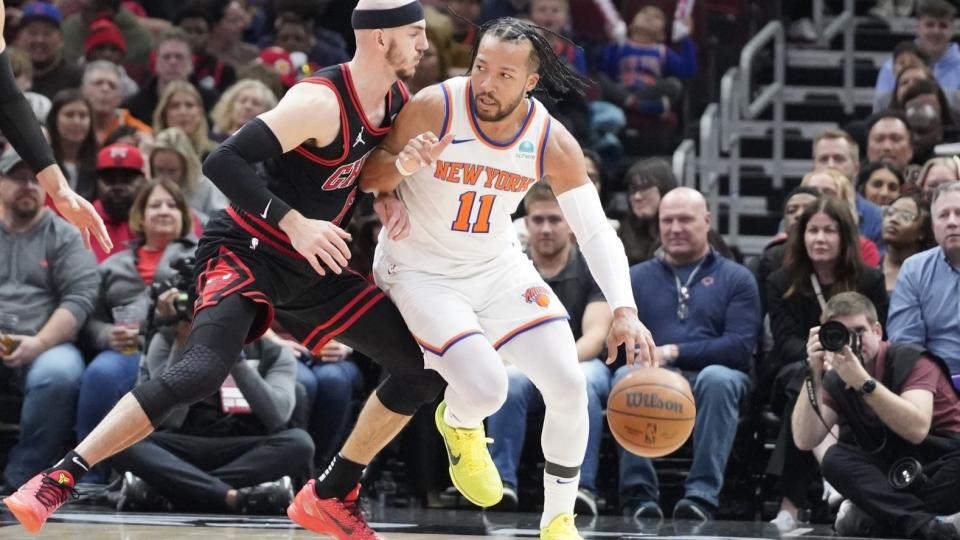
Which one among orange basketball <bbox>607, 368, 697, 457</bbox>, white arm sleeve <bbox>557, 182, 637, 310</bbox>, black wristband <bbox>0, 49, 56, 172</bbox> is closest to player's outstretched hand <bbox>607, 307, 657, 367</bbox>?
white arm sleeve <bbox>557, 182, 637, 310</bbox>

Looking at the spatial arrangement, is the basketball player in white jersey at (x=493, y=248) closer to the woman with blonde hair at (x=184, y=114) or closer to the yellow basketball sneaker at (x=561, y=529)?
the yellow basketball sneaker at (x=561, y=529)

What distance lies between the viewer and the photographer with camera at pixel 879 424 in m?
7.01

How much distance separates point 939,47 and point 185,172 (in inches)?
221

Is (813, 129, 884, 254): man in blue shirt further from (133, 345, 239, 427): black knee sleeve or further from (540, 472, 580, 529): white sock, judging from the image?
(133, 345, 239, 427): black knee sleeve

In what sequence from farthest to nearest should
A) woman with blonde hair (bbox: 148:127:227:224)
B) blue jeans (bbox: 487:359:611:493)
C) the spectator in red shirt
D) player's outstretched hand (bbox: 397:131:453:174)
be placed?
woman with blonde hair (bbox: 148:127:227:224)
the spectator in red shirt
blue jeans (bbox: 487:359:611:493)
player's outstretched hand (bbox: 397:131:453:174)

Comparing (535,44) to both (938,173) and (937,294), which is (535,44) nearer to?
(937,294)

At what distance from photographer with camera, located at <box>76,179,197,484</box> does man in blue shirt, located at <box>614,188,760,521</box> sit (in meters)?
2.49

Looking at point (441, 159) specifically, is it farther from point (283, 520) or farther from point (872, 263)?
point (872, 263)

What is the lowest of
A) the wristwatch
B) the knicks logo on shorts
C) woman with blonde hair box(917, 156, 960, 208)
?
the wristwatch

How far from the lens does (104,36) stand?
11.5 meters

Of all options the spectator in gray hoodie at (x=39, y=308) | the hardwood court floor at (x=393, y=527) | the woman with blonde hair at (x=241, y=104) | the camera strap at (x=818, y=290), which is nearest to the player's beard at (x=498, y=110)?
the hardwood court floor at (x=393, y=527)

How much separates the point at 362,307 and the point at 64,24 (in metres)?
7.32


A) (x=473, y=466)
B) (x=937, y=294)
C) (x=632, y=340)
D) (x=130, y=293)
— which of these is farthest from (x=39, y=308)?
(x=937, y=294)

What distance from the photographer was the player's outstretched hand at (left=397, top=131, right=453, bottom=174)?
5414mm
